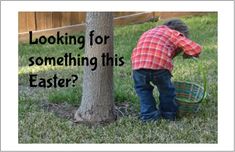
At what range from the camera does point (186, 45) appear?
14.1ft

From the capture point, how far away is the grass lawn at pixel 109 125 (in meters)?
4.16

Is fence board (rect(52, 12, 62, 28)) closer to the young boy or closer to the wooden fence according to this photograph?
the wooden fence

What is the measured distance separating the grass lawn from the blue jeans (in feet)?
0.28

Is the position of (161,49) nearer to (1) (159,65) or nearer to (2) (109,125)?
(1) (159,65)

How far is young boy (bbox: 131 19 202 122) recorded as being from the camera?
430 cm

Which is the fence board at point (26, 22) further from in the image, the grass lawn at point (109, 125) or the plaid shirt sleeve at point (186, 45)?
the plaid shirt sleeve at point (186, 45)

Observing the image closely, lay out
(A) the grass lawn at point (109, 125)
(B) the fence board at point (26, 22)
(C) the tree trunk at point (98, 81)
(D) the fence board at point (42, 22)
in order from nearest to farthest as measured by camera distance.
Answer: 1. (A) the grass lawn at point (109, 125)
2. (C) the tree trunk at point (98, 81)
3. (B) the fence board at point (26, 22)
4. (D) the fence board at point (42, 22)

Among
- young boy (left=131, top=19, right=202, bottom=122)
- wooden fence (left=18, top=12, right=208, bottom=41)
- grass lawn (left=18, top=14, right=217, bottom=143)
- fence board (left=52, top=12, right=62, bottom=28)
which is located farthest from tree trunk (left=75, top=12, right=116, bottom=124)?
fence board (left=52, top=12, right=62, bottom=28)

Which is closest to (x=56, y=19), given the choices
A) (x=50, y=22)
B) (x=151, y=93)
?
(x=50, y=22)

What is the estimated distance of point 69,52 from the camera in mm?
5504

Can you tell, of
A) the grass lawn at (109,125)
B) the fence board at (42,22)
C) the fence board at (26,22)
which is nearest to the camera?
the grass lawn at (109,125)

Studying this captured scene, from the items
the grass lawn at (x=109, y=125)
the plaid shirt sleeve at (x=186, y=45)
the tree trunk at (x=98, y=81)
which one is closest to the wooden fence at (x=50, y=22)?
the grass lawn at (x=109, y=125)

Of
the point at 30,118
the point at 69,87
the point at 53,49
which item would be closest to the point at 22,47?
the point at 53,49

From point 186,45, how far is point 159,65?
26 cm
